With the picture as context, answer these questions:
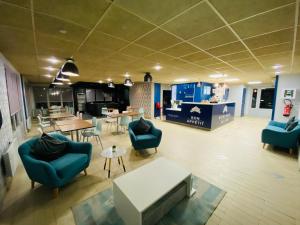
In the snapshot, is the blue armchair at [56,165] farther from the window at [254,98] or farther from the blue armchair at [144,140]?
A: the window at [254,98]

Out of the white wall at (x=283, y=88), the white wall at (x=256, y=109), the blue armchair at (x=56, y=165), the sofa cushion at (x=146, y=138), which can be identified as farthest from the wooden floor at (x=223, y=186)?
the white wall at (x=256, y=109)

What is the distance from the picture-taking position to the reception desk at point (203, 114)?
616 centimetres

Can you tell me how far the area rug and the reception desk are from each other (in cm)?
430

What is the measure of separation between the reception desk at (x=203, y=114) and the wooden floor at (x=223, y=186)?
2164 mm

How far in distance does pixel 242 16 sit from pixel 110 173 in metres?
3.25

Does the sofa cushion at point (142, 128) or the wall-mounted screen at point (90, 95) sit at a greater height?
the wall-mounted screen at point (90, 95)

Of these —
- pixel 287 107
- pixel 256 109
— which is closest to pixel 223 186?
pixel 287 107

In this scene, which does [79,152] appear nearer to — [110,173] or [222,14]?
[110,173]

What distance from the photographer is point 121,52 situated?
3066mm

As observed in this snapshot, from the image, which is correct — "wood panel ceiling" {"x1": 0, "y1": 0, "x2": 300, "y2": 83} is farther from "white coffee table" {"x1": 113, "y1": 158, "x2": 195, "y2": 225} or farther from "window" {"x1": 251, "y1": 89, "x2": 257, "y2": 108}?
"window" {"x1": 251, "y1": 89, "x2": 257, "y2": 108}

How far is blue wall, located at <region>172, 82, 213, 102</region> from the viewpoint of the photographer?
8953 millimetres

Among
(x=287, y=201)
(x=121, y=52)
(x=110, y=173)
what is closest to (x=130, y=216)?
(x=110, y=173)

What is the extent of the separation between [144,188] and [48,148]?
1853mm

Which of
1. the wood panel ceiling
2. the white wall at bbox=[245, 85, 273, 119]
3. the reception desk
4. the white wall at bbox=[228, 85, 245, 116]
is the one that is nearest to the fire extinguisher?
the reception desk
